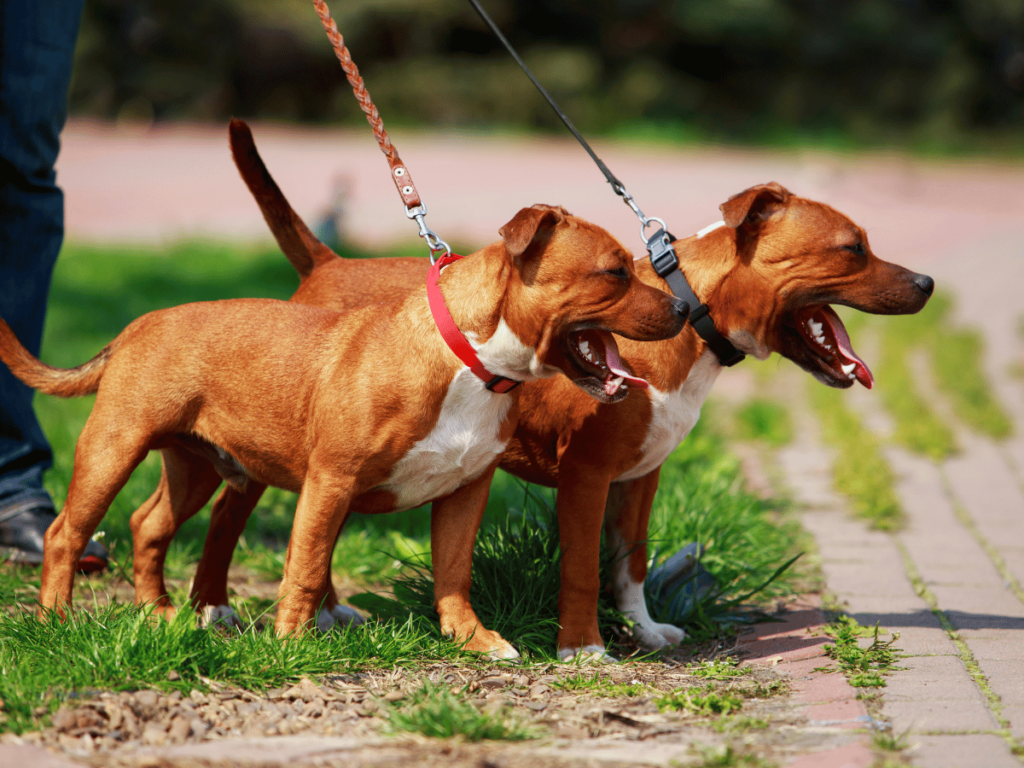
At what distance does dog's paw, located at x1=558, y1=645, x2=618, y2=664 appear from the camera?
347 cm

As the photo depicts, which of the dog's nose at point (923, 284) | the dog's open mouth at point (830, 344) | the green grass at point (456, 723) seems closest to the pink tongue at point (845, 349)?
the dog's open mouth at point (830, 344)

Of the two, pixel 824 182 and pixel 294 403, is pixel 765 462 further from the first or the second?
pixel 824 182

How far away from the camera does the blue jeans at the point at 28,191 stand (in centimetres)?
420

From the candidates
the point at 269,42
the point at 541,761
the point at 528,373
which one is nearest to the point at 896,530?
the point at 528,373

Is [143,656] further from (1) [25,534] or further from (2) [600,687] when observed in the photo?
(1) [25,534]

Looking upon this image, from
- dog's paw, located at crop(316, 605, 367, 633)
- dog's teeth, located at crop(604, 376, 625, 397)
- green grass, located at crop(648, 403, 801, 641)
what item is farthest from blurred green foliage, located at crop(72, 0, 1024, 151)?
dog's teeth, located at crop(604, 376, 625, 397)

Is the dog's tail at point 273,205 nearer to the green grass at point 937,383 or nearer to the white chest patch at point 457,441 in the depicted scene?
the white chest patch at point 457,441

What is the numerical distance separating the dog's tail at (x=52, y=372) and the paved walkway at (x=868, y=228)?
99.9 inches

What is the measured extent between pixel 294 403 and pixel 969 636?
96.9 inches

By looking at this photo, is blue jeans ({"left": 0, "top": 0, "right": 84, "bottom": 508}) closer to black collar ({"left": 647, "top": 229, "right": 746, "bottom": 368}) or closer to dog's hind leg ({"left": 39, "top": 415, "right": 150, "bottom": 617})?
dog's hind leg ({"left": 39, "top": 415, "right": 150, "bottom": 617})

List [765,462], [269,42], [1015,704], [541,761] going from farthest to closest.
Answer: [269,42] < [765,462] < [1015,704] < [541,761]

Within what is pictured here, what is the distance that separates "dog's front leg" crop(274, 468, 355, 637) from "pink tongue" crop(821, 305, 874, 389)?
167 cm

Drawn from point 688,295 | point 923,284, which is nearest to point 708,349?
point 688,295

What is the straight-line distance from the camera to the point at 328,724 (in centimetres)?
288
